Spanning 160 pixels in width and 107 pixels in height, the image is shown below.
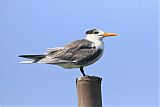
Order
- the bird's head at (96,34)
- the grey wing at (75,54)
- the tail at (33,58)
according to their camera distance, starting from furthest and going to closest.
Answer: the bird's head at (96,34), the grey wing at (75,54), the tail at (33,58)

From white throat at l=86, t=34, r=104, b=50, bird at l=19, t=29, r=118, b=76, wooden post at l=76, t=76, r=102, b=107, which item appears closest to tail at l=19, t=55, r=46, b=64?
bird at l=19, t=29, r=118, b=76

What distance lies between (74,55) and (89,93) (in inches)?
144

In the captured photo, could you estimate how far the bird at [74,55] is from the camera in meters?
11.1

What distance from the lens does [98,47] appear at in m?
11.8

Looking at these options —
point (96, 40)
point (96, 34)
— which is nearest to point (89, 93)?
point (96, 40)

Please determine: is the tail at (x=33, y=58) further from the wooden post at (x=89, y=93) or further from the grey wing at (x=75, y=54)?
the wooden post at (x=89, y=93)

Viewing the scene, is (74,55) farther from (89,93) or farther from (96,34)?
(89,93)

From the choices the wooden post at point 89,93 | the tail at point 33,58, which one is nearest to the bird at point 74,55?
the tail at point 33,58

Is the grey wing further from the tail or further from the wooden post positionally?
the wooden post

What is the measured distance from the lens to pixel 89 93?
779 centimetres

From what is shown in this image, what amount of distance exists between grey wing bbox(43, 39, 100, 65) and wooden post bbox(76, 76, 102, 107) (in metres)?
3.15

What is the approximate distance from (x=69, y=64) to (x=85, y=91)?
359 centimetres

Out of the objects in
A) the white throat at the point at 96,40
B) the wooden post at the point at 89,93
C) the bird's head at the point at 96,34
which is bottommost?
the wooden post at the point at 89,93

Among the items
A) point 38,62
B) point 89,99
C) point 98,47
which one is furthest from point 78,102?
point 98,47
